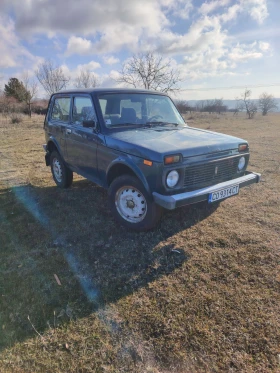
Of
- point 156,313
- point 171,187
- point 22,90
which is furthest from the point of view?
point 22,90

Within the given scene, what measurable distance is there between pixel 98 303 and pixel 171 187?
155 cm

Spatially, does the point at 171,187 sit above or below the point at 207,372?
above

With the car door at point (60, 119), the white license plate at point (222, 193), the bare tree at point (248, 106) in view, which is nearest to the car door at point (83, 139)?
the car door at point (60, 119)

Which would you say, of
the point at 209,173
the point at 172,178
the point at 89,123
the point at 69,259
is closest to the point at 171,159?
the point at 172,178

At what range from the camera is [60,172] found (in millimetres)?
5594

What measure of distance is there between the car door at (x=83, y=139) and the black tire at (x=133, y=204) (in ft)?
2.45

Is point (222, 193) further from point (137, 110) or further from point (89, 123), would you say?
point (89, 123)

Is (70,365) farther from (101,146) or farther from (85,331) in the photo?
(101,146)

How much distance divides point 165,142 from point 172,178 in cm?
53

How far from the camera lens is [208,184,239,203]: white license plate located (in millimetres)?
3248

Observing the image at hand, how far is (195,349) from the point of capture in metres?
2.00

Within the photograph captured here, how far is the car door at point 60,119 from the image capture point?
4.94 metres

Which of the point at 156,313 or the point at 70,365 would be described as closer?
the point at 70,365

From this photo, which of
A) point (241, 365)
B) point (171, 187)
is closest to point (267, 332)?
point (241, 365)
